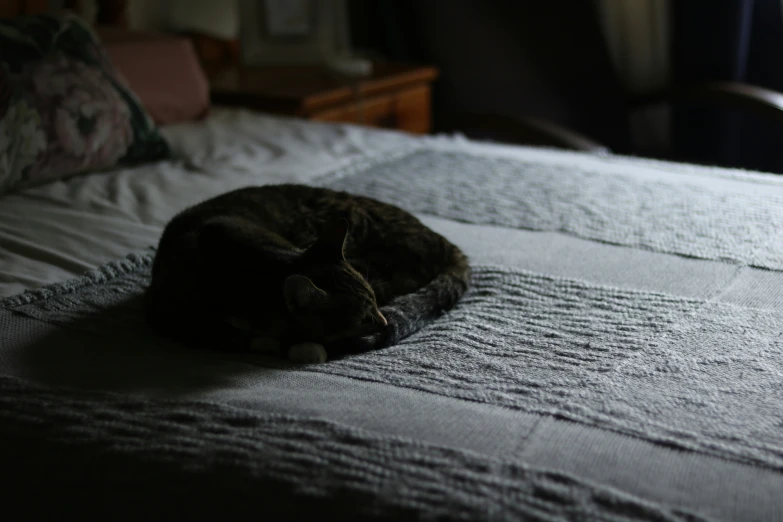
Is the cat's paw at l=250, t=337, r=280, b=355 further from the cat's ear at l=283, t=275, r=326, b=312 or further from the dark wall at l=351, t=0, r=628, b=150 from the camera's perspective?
the dark wall at l=351, t=0, r=628, b=150

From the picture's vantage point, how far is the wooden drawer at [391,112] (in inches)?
104

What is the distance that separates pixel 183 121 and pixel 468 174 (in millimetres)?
828

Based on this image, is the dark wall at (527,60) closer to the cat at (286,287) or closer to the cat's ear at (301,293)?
the cat at (286,287)

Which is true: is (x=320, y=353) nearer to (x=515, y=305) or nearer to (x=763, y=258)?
(x=515, y=305)

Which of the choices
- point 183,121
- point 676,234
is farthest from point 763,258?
point 183,121

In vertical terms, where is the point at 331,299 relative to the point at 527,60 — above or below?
below

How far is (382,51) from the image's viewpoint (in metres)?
3.34

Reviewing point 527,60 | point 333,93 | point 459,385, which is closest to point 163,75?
point 333,93

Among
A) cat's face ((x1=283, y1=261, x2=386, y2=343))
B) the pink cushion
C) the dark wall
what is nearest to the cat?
cat's face ((x1=283, y1=261, x2=386, y2=343))

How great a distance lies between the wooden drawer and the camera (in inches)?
104

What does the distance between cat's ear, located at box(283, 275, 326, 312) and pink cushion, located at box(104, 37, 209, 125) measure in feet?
4.06

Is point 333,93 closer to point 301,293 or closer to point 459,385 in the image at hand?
point 301,293

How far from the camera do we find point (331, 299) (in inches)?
42.9

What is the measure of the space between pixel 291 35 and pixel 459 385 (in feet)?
7.30
